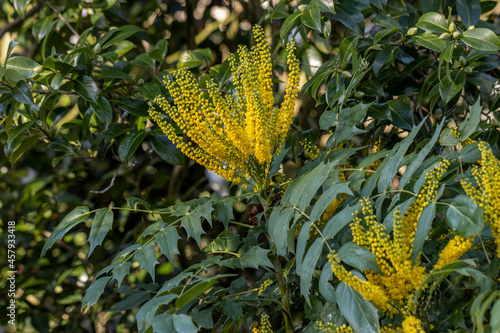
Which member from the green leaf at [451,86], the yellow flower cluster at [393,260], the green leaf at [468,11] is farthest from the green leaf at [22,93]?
the green leaf at [468,11]

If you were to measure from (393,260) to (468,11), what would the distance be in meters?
0.90

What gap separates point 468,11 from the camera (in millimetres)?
1305

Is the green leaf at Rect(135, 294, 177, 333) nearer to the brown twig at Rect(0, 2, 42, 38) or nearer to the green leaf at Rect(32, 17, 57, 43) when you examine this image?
the green leaf at Rect(32, 17, 57, 43)

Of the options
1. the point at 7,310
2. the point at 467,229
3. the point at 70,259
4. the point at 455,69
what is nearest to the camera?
the point at 467,229

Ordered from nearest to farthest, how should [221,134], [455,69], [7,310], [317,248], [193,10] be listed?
[317,248] → [221,134] → [455,69] → [7,310] → [193,10]

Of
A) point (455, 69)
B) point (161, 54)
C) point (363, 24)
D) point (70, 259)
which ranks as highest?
point (161, 54)

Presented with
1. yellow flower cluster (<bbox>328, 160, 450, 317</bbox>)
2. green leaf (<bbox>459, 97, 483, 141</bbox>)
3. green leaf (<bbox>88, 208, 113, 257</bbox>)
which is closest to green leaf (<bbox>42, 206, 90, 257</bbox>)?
green leaf (<bbox>88, 208, 113, 257</bbox>)

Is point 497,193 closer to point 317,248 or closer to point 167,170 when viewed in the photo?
point 317,248

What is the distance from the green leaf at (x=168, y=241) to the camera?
3.00ft

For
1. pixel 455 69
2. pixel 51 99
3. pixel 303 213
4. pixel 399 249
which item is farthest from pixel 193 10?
pixel 399 249

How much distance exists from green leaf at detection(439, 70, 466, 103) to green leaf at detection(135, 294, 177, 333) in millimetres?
745

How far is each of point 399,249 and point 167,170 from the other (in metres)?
1.51

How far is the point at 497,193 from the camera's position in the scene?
2.38 feet

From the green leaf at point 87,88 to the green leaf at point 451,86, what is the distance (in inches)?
34.8
